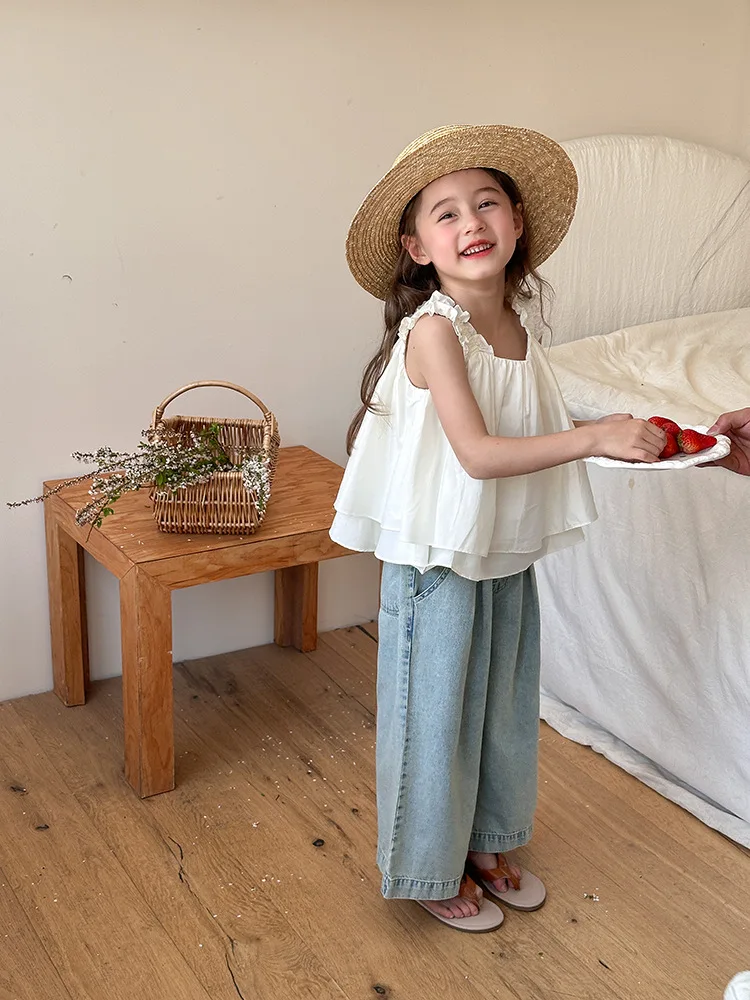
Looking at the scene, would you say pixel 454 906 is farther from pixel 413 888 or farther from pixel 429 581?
pixel 429 581

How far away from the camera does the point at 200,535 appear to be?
1.89 meters

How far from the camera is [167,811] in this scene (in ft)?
5.97

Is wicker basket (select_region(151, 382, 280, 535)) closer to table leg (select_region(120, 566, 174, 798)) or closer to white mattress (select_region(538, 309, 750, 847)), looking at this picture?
table leg (select_region(120, 566, 174, 798))

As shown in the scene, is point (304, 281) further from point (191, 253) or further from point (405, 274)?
point (405, 274)

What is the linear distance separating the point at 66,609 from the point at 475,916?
0.95m

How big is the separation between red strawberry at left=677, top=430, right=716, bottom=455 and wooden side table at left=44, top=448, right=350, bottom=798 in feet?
2.43

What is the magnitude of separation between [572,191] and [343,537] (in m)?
0.55

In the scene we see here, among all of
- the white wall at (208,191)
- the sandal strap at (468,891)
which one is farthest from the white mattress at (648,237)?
the sandal strap at (468,891)

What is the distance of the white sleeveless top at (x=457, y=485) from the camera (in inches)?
55.2

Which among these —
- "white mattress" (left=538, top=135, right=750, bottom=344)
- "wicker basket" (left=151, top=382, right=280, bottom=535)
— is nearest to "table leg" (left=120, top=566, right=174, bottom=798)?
"wicker basket" (left=151, top=382, right=280, bottom=535)

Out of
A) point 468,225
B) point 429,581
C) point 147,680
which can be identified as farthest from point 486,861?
point 468,225

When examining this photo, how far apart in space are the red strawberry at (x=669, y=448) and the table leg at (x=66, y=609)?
1.13 meters

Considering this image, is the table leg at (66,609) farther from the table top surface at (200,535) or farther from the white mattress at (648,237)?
the white mattress at (648,237)

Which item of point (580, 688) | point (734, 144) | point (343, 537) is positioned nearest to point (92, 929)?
point (343, 537)
